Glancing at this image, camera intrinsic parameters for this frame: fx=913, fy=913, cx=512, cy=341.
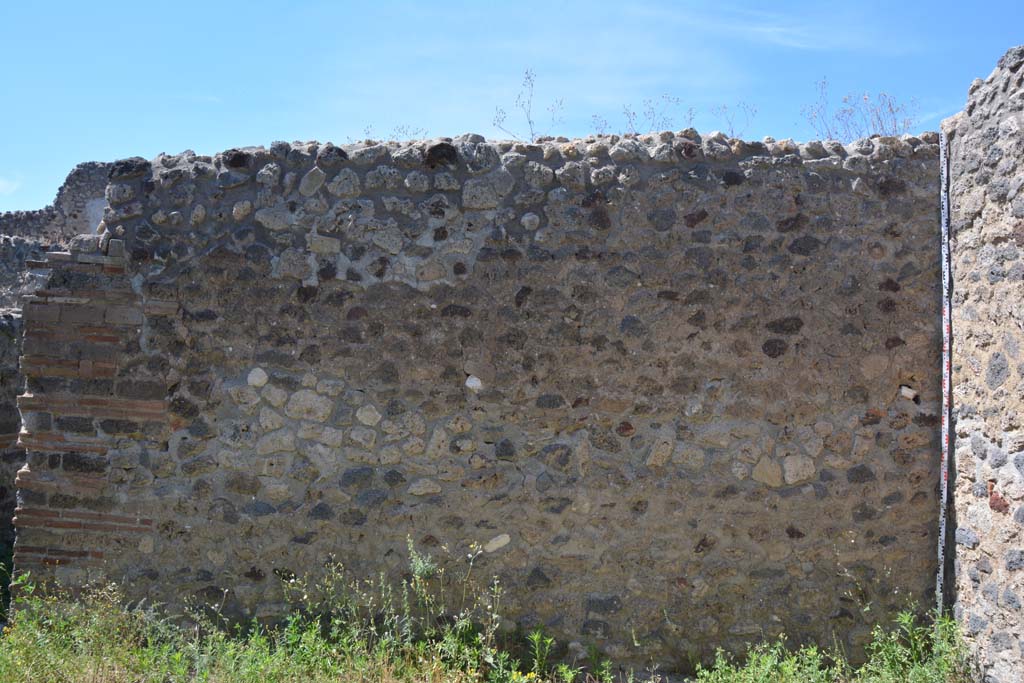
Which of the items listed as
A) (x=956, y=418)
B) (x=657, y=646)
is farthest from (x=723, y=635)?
(x=956, y=418)

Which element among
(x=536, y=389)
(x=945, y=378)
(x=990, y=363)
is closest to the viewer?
(x=990, y=363)

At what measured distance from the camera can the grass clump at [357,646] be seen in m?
4.48

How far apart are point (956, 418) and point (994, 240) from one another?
99cm

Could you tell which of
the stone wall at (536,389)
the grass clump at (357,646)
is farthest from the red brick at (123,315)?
the grass clump at (357,646)

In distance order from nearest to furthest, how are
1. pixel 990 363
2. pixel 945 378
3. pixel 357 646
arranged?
pixel 990 363 < pixel 357 646 < pixel 945 378

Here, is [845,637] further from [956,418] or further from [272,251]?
[272,251]

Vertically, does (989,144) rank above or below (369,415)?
above

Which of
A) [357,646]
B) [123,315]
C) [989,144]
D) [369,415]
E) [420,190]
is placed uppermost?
[989,144]

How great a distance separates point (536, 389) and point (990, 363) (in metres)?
2.33

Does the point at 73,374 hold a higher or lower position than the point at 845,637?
higher

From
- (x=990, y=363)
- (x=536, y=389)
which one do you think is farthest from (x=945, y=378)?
(x=536, y=389)

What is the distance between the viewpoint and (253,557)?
16.9 feet

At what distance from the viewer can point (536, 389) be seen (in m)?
5.12

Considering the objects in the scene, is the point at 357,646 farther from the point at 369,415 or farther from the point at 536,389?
the point at 536,389
